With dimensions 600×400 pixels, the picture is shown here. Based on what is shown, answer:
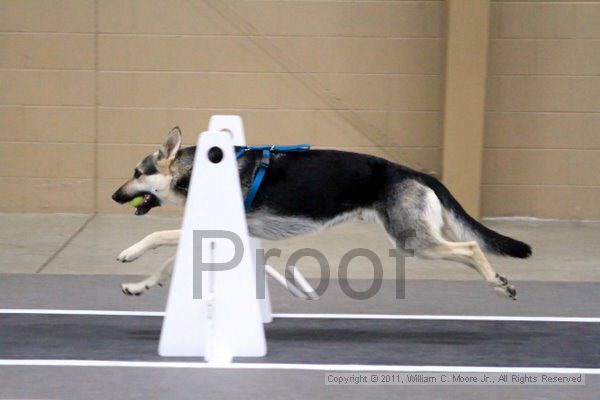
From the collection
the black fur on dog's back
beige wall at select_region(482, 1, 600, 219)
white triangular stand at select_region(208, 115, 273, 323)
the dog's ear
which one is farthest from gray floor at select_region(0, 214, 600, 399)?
the dog's ear

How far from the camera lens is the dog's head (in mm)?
6398

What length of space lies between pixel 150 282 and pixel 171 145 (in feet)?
3.04

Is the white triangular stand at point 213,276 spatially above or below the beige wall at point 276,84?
below

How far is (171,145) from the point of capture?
6371 millimetres

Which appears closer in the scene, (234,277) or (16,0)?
(234,277)

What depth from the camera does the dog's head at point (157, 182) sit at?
6398mm

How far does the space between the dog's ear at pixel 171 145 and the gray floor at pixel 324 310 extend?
3.88 ft

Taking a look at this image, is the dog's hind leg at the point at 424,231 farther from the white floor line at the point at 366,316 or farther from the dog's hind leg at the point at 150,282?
the dog's hind leg at the point at 150,282

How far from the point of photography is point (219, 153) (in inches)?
222

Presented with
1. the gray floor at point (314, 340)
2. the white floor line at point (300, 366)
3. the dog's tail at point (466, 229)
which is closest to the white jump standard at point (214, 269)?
the white floor line at point (300, 366)

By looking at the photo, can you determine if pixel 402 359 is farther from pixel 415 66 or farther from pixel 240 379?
pixel 415 66

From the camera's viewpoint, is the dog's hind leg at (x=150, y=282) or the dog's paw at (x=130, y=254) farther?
the dog's hind leg at (x=150, y=282)

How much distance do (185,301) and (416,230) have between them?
164 centimetres

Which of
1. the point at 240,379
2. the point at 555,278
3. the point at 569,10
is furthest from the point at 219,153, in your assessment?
the point at 569,10
